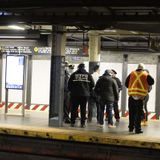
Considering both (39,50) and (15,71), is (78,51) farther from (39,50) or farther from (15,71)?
(15,71)

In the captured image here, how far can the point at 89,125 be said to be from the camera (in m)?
13.1

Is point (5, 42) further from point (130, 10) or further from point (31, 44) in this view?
point (130, 10)

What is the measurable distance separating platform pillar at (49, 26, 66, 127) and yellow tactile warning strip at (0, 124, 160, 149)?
875 millimetres

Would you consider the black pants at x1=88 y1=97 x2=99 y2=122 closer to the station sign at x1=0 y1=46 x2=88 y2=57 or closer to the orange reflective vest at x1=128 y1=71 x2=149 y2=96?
the orange reflective vest at x1=128 y1=71 x2=149 y2=96

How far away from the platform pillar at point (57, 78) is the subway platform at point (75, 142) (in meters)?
0.43

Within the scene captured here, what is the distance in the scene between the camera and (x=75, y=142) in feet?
36.1

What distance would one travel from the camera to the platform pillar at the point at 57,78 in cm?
1266

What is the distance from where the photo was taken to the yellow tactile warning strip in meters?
10.3

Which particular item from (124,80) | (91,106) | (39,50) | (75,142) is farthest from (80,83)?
(124,80)

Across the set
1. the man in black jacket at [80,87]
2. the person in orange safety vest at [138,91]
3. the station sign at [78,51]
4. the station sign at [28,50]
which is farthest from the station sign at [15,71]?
the person in orange safety vest at [138,91]

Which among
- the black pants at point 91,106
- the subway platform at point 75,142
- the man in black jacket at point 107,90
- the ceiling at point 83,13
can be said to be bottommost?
the subway platform at point 75,142

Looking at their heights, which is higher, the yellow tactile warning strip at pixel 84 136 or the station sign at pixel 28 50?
the station sign at pixel 28 50

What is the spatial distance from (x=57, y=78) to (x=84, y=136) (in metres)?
2.56

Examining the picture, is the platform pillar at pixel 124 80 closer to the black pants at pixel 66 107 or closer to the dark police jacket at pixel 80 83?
the black pants at pixel 66 107
